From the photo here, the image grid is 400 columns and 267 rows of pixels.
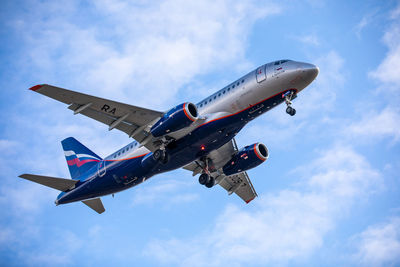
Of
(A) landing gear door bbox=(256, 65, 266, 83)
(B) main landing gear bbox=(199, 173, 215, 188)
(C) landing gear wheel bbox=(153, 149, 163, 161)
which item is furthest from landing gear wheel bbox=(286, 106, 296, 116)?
(B) main landing gear bbox=(199, 173, 215, 188)

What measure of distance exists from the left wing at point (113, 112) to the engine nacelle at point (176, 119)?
1.81 metres

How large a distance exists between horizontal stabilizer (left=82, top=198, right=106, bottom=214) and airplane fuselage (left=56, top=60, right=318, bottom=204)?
5392 millimetres

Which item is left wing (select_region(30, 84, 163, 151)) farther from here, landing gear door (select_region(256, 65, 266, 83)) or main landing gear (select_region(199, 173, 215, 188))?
landing gear door (select_region(256, 65, 266, 83))

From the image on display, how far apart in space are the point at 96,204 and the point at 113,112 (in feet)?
39.0

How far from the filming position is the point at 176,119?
2988 centimetres

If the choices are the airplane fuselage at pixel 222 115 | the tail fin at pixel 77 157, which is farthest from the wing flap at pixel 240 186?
the tail fin at pixel 77 157

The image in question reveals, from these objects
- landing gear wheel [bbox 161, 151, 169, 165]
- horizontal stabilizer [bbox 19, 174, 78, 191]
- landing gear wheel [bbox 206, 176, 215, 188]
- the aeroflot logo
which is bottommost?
landing gear wheel [bbox 161, 151, 169, 165]

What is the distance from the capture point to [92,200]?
4009cm

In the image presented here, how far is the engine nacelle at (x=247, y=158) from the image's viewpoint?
121 ft

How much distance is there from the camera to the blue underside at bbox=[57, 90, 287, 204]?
31359 mm

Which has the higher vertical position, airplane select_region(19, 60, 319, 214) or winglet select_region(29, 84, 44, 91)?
winglet select_region(29, 84, 44, 91)

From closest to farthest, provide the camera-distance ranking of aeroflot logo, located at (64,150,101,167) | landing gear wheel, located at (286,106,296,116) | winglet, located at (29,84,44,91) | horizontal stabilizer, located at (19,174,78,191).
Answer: winglet, located at (29,84,44,91)
landing gear wheel, located at (286,106,296,116)
horizontal stabilizer, located at (19,174,78,191)
aeroflot logo, located at (64,150,101,167)

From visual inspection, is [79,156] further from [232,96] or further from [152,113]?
[232,96]

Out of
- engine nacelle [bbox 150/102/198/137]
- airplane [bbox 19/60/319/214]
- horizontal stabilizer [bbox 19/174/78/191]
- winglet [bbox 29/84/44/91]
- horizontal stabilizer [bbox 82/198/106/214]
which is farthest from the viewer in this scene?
horizontal stabilizer [bbox 82/198/106/214]
